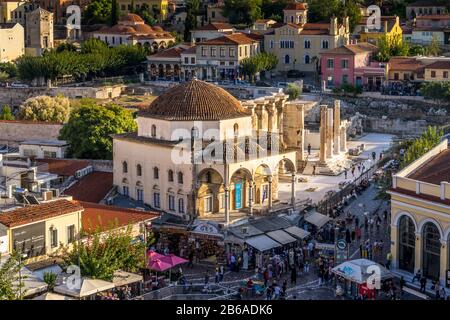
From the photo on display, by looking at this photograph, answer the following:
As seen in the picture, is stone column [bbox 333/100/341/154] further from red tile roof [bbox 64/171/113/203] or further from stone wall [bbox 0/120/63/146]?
stone wall [bbox 0/120/63/146]

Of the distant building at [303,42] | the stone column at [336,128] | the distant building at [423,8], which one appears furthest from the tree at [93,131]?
the distant building at [423,8]

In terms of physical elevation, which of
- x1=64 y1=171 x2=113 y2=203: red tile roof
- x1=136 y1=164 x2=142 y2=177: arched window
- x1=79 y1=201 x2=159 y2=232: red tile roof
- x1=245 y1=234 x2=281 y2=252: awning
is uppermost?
x1=136 y1=164 x2=142 y2=177: arched window

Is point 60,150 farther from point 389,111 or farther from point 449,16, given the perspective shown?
point 449,16

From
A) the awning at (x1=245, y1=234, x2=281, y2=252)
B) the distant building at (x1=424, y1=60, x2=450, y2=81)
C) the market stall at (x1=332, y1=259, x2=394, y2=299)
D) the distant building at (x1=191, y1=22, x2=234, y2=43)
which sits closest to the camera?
the market stall at (x1=332, y1=259, x2=394, y2=299)

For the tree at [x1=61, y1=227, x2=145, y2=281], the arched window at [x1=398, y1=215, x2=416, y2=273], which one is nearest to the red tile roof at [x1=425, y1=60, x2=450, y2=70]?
the arched window at [x1=398, y1=215, x2=416, y2=273]

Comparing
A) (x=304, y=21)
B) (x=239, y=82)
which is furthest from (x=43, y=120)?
(x=304, y=21)

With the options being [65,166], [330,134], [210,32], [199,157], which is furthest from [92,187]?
[210,32]

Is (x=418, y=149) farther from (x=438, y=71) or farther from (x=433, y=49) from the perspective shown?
(x=433, y=49)
